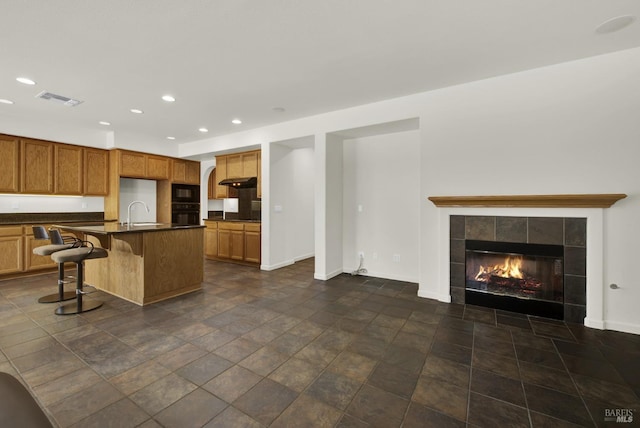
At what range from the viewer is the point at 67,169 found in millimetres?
5316

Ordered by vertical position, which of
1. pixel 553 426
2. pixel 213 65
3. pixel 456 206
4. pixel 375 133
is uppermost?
pixel 213 65

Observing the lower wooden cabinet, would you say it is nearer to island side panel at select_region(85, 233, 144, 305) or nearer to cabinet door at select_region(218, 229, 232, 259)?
cabinet door at select_region(218, 229, 232, 259)

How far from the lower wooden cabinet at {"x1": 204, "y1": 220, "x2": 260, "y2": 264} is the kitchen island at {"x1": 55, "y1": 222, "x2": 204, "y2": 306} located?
59.3 inches

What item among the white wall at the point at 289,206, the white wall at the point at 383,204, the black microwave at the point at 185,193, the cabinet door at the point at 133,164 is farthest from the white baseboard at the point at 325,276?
the cabinet door at the point at 133,164


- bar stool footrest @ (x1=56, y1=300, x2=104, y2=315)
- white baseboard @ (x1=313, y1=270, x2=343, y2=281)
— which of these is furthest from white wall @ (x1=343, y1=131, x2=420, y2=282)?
bar stool footrest @ (x1=56, y1=300, x2=104, y2=315)

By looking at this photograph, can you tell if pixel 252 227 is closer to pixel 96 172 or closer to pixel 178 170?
pixel 178 170

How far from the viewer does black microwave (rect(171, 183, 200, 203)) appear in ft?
22.2

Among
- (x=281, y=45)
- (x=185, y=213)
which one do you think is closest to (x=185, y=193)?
(x=185, y=213)

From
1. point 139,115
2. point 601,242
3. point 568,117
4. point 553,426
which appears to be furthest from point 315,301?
point 139,115

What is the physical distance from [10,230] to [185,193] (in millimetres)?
3052

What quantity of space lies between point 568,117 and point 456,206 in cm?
141

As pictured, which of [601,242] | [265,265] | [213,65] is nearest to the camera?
[601,242]

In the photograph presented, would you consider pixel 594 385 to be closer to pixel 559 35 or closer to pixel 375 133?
pixel 559 35

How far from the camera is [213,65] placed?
9.84 feet
